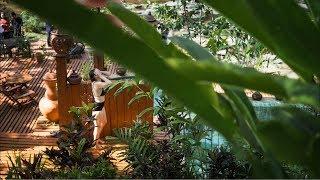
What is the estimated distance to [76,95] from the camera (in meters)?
5.39

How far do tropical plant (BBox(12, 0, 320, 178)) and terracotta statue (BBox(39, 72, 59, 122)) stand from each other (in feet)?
18.8

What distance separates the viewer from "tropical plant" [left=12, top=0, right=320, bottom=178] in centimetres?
31

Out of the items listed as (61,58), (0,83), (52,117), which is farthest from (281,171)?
(0,83)

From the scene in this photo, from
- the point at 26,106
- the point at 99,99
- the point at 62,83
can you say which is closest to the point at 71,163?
the point at 99,99

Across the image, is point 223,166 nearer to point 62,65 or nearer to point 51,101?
point 62,65

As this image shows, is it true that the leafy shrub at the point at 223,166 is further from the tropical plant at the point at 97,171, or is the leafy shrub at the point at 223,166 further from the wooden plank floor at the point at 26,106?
the wooden plank floor at the point at 26,106

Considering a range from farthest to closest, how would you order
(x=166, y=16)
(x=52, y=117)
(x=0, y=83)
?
(x=166, y=16)
(x=0, y=83)
(x=52, y=117)

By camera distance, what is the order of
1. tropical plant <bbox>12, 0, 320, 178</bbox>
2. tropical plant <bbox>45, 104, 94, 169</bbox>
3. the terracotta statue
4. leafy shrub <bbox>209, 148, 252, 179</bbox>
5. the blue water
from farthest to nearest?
the terracotta statue
tropical plant <bbox>45, 104, 94, 169</bbox>
leafy shrub <bbox>209, 148, 252, 179</bbox>
the blue water
tropical plant <bbox>12, 0, 320, 178</bbox>

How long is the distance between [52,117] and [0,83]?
1910 millimetres

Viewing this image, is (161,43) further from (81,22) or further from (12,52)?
(12,52)

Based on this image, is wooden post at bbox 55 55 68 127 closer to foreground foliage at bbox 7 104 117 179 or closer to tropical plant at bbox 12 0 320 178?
foreground foliage at bbox 7 104 117 179

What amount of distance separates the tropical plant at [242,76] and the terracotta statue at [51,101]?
18.8 feet

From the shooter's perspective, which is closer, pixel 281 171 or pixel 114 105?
pixel 281 171

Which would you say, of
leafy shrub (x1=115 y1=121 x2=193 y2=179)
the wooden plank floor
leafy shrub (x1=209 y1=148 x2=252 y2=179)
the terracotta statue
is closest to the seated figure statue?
the terracotta statue
